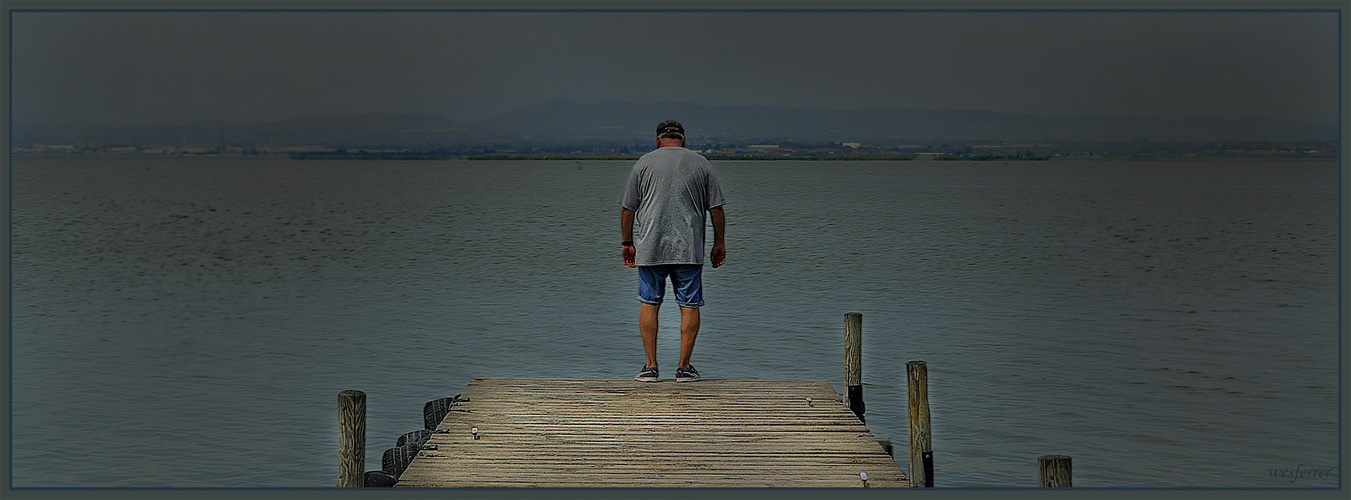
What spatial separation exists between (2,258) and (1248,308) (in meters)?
17.6

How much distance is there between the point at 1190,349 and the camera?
16938 millimetres

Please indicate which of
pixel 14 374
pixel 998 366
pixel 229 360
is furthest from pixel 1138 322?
pixel 14 374

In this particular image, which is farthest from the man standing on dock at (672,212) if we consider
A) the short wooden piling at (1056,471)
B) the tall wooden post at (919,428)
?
the short wooden piling at (1056,471)

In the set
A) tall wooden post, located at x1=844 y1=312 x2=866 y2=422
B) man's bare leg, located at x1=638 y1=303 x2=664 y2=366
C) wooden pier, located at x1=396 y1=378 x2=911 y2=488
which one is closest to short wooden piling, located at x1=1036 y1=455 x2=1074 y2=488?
wooden pier, located at x1=396 y1=378 x2=911 y2=488

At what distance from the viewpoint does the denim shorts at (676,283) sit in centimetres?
888

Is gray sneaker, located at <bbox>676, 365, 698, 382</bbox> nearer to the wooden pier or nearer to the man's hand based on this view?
the wooden pier

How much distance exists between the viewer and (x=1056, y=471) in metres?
6.41

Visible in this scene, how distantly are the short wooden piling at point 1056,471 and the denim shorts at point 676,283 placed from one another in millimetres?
2944

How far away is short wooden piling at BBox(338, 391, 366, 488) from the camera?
7113 millimetres

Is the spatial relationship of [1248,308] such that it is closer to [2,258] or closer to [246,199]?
[2,258]

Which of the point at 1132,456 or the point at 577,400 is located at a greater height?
the point at 577,400

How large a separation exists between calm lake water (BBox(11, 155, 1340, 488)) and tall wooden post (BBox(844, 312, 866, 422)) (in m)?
1.00

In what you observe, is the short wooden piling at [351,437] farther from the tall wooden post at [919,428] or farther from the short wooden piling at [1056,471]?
the short wooden piling at [1056,471]

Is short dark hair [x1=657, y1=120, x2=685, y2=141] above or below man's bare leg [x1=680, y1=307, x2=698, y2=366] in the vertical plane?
above
